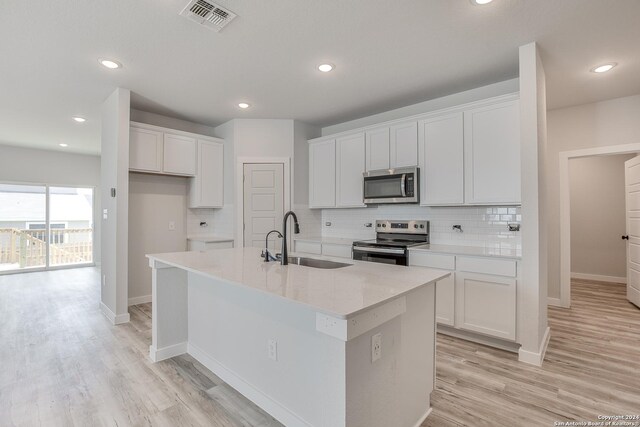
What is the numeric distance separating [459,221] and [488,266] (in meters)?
0.89

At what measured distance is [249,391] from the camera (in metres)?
2.11

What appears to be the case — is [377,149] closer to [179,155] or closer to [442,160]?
[442,160]

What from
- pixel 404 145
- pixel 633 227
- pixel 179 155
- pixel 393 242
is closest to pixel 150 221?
pixel 179 155

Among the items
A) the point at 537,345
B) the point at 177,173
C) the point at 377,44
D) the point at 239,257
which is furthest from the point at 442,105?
the point at 177,173

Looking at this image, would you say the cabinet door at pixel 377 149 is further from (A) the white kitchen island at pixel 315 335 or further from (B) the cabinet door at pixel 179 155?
(B) the cabinet door at pixel 179 155

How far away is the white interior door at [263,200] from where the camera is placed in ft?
15.5

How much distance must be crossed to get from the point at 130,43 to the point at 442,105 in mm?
Result: 3383

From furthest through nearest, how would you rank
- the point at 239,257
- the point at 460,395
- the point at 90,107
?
the point at 90,107
the point at 239,257
the point at 460,395

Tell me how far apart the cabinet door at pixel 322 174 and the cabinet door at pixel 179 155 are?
1.79 m

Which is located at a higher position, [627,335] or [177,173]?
[177,173]

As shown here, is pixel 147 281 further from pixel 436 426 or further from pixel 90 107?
pixel 436 426

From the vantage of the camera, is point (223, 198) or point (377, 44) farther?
point (223, 198)

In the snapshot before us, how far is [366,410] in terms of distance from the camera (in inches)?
57.4

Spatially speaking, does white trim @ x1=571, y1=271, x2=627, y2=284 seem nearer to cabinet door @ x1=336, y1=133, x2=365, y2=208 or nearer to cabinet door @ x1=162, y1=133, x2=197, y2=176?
cabinet door @ x1=336, y1=133, x2=365, y2=208
